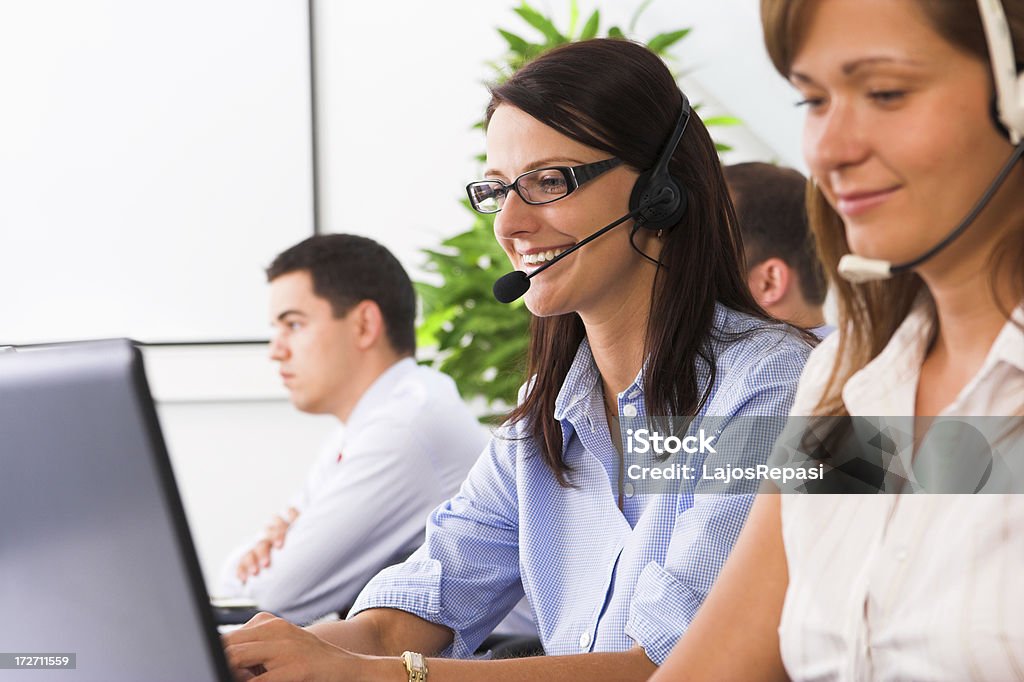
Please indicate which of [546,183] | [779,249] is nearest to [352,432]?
[779,249]

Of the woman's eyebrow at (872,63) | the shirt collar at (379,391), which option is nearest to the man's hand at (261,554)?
the shirt collar at (379,391)

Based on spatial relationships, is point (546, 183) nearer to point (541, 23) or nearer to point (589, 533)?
point (589, 533)

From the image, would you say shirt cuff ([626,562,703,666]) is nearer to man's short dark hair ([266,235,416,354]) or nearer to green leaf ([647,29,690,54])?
man's short dark hair ([266,235,416,354])

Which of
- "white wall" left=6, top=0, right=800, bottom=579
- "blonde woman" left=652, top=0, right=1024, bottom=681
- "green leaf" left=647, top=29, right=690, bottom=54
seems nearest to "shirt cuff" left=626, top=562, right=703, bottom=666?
"blonde woman" left=652, top=0, right=1024, bottom=681

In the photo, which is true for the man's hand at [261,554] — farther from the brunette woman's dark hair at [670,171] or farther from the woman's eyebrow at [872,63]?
the woman's eyebrow at [872,63]

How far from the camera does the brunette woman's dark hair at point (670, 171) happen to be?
1.29 metres

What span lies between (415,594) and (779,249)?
1.13 m

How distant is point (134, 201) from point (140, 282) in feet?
0.83

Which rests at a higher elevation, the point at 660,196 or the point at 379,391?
the point at 660,196

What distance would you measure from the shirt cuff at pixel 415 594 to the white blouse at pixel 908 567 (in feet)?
1.79

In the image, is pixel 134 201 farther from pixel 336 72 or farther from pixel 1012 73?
pixel 1012 73

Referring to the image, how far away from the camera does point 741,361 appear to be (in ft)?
4.07

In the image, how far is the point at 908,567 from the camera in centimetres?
77

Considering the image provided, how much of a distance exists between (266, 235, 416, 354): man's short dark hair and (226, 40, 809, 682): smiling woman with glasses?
114cm
